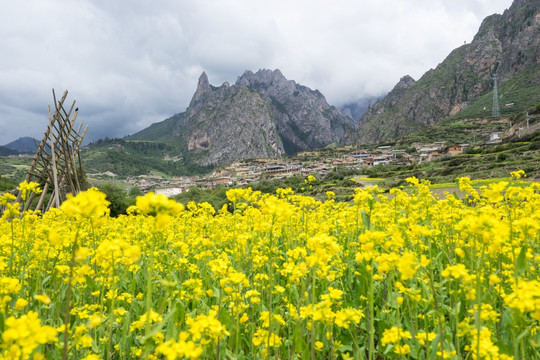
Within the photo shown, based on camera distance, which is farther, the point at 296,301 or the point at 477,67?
the point at 477,67

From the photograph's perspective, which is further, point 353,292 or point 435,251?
point 435,251

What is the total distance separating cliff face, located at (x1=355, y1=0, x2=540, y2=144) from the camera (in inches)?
5787

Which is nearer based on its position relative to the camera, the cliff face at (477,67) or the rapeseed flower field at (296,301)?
the rapeseed flower field at (296,301)

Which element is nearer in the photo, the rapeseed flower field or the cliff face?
the rapeseed flower field

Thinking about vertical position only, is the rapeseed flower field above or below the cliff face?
below

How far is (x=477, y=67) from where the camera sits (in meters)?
166

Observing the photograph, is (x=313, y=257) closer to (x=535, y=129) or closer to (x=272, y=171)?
(x=535, y=129)

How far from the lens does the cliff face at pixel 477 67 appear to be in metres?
147

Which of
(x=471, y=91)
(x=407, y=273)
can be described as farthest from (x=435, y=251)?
(x=471, y=91)

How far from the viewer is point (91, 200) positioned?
202 centimetres

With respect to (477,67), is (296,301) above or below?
below

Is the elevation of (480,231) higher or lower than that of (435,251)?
higher

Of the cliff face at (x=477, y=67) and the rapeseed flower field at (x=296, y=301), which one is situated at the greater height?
the cliff face at (x=477, y=67)

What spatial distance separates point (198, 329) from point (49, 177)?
1616cm
